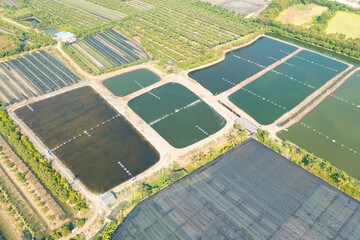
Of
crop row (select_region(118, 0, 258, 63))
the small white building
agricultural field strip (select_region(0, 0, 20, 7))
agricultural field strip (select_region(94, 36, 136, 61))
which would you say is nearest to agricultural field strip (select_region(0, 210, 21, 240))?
agricultural field strip (select_region(94, 36, 136, 61))

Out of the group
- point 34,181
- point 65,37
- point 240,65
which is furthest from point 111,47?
point 34,181

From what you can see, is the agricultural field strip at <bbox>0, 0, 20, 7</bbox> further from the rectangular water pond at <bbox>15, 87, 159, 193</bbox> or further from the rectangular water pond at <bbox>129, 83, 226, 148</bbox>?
the rectangular water pond at <bbox>129, 83, 226, 148</bbox>

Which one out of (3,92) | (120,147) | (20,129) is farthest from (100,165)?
(3,92)

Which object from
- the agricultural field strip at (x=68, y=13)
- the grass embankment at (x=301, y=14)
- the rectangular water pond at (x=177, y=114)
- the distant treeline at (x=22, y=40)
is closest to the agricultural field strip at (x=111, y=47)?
the agricultural field strip at (x=68, y=13)

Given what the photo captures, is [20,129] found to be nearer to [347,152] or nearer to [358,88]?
[347,152]

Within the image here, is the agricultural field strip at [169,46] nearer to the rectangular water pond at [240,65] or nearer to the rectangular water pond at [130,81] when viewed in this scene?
the rectangular water pond at [240,65]
